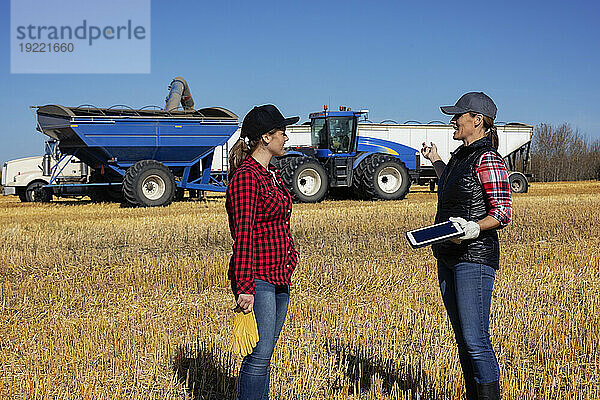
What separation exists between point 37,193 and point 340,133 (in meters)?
10.0

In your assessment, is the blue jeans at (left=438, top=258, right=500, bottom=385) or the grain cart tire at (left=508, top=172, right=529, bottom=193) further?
the grain cart tire at (left=508, top=172, right=529, bottom=193)

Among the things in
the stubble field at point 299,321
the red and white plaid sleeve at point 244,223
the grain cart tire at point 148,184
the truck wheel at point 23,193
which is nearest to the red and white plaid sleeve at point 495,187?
the red and white plaid sleeve at point 244,223

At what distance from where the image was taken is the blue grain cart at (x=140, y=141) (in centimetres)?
1652

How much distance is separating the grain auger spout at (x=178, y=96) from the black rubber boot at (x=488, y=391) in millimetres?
15621

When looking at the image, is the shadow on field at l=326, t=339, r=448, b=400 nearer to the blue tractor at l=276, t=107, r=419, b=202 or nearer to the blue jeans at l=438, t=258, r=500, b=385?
the blue jeans at l=438, t=258, r=500, b=385

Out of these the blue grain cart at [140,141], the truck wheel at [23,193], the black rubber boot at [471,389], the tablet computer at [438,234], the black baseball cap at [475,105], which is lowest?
the black rubber boot at [471,389]

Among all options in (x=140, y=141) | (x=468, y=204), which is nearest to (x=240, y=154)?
(x=468, y=204)

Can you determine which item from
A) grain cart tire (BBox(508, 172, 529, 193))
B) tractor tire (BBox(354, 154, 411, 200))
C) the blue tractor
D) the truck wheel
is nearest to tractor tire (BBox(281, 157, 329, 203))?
the blue tractor

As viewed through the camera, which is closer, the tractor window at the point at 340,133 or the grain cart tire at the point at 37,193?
the tractor window at the point at 340,133

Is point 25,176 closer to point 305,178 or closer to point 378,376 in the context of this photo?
point 305,178

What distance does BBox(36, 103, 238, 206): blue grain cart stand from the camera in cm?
1652

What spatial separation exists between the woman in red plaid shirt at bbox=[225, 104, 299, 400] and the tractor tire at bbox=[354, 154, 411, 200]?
1544cm

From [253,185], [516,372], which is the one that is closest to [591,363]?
[516,372]

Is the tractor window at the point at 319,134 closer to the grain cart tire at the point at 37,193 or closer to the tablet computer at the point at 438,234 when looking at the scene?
the grain cart tire at the point at 37,193
